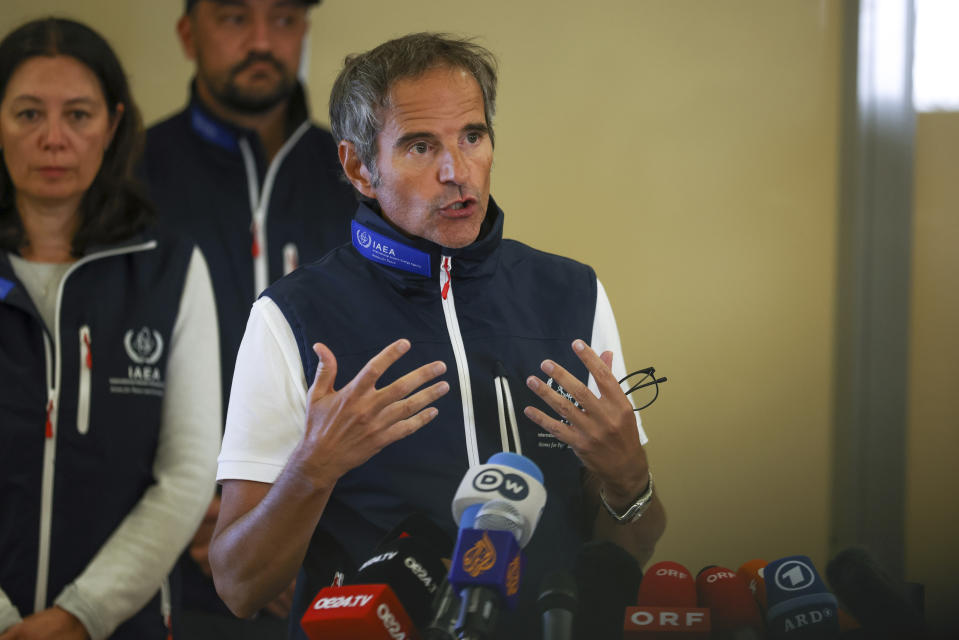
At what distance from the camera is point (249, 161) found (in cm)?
226

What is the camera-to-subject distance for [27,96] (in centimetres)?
174

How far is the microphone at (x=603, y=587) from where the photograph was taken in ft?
3.33

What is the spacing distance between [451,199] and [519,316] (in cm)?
19

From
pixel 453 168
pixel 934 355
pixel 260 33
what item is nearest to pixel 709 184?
pixel 934 355

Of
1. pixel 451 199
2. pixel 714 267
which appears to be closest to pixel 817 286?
pixel 714 267

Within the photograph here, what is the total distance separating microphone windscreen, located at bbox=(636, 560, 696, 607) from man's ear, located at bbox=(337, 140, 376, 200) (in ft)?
1.99

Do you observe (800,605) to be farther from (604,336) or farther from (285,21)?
(285,21)

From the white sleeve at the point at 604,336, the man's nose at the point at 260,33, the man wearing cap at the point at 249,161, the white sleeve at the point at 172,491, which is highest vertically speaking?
the man's nose at the point at 260,33

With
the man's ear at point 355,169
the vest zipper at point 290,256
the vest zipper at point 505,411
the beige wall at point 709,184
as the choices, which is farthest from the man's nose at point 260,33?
the vest zipper at point 505,411

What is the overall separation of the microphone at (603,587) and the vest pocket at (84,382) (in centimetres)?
94

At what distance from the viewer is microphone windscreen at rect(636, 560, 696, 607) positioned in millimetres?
1058

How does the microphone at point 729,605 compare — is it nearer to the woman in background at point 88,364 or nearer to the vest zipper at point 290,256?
the woman in background at point 88,364

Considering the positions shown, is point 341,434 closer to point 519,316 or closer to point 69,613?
point 519,316

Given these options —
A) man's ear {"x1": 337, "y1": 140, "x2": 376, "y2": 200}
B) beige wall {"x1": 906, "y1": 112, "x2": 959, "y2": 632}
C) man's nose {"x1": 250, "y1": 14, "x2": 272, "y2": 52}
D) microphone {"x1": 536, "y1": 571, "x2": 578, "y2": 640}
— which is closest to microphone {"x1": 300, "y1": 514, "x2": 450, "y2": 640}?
microphone {"x1": 536, "y1": 571, "x2": 578, "y2": 640}
